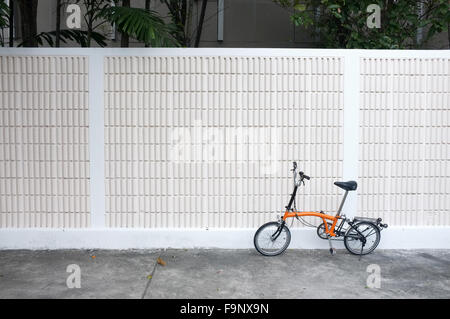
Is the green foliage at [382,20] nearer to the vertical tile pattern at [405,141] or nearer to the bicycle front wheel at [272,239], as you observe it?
the vertical tile pattern at [405,141]

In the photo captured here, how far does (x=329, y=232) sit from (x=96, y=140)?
3.24m

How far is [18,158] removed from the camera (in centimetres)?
591

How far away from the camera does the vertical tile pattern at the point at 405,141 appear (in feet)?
19.5

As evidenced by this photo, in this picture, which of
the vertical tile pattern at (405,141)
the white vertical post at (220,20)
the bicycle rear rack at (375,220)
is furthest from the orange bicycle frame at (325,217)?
the white vertical post at (220,20)

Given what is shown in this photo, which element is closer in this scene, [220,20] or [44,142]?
[44,142]

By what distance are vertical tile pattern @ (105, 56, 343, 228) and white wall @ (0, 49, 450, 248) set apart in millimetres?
13

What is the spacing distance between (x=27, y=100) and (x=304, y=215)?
3909 millimetres

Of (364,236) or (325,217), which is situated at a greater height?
(325,217)

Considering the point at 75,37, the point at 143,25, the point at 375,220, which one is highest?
the point at 75,37

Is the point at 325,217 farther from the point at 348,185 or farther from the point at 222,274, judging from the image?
the point at 222,274

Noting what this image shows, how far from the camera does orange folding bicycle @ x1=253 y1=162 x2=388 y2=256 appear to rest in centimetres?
565

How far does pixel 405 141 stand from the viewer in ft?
19.7

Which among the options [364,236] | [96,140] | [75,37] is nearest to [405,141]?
[364,236]

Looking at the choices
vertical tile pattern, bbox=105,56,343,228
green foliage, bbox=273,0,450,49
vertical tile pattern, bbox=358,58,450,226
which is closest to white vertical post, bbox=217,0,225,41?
green foliage, bbox=273,0,450,49
